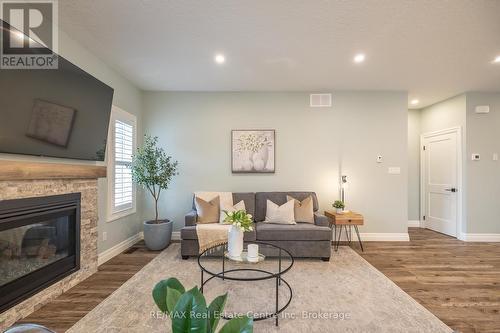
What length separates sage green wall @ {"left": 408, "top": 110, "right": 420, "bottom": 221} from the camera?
5.51 m

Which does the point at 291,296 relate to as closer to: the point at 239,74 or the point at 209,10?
the point at 209,10

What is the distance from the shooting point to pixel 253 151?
445 centimetres

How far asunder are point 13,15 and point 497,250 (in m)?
6.97

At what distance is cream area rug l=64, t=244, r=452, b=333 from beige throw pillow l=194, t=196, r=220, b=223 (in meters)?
0.71

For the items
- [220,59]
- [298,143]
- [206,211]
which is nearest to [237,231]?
[206,211]

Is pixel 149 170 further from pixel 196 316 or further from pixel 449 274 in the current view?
pixel 449 274

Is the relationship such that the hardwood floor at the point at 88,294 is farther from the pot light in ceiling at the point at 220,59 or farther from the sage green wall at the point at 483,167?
the sage green wall at the point at 483,167

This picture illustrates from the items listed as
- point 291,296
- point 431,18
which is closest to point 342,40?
point 431,18

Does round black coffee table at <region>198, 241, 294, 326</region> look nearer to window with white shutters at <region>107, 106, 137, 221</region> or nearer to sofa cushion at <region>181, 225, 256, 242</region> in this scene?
sofa cushion at <region>181, 225, 256, 242</region>

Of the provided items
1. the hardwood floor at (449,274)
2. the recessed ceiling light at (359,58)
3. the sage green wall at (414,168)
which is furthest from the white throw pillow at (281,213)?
the sage green wall at (414,168)

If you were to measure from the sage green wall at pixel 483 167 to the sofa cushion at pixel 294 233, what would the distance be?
3.19m

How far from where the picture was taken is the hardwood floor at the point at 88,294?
2045 mm

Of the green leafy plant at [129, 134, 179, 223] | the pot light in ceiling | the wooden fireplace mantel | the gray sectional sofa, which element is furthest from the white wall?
the pot light in ceiling

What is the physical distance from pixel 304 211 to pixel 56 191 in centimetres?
322
